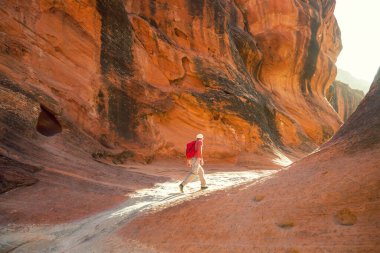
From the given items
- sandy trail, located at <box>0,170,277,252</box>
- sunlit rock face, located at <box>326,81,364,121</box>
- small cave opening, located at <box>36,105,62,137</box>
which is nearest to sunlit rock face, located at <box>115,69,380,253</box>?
sandy trail, located at <box>0,170,277,252</box>

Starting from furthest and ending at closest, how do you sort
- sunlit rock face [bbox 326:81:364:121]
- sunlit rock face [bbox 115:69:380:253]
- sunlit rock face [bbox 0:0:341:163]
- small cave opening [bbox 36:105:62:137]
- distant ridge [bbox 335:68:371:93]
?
distant ridge [bbox 335:68:371:93] < sunlit rock face [bbox 326:81:364:121] < sunlit rock face [bbox 0:0:341:163] < small cave opening [bbox 36:105:62:137] < sunlit rock face [bbox 115:69:380:253]

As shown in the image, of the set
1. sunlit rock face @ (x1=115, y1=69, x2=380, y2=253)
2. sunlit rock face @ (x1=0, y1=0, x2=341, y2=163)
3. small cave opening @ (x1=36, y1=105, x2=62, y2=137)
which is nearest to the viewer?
sunlit rock face @ (x1=115, y1=69, x2=380, y2=253)

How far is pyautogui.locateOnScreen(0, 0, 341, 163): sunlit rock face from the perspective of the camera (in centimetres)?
1123

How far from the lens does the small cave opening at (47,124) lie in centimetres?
1101

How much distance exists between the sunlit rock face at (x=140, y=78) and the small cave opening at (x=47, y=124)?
32 mm

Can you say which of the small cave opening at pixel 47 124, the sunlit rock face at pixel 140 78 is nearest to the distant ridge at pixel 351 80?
the sunlit rock face at pixel 140 78

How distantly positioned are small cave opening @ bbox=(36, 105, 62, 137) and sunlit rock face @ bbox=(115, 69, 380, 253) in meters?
6.75

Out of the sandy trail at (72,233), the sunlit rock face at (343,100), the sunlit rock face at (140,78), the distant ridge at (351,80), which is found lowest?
the sandy trail at (72,233)

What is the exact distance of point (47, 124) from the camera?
1113 cm

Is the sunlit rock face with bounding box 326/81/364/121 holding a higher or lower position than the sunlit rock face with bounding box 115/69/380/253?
higher

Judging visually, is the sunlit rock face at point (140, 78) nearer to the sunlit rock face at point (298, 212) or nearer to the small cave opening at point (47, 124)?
the small cave opening at point (47, 124)

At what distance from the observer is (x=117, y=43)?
579 inches

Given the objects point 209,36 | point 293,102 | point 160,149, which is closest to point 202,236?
point 160,149

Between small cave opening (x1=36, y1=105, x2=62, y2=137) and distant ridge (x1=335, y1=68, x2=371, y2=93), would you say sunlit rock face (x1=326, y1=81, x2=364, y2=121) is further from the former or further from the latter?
distant ridge (x1=335, y1=68, x2=371, y2=93)
